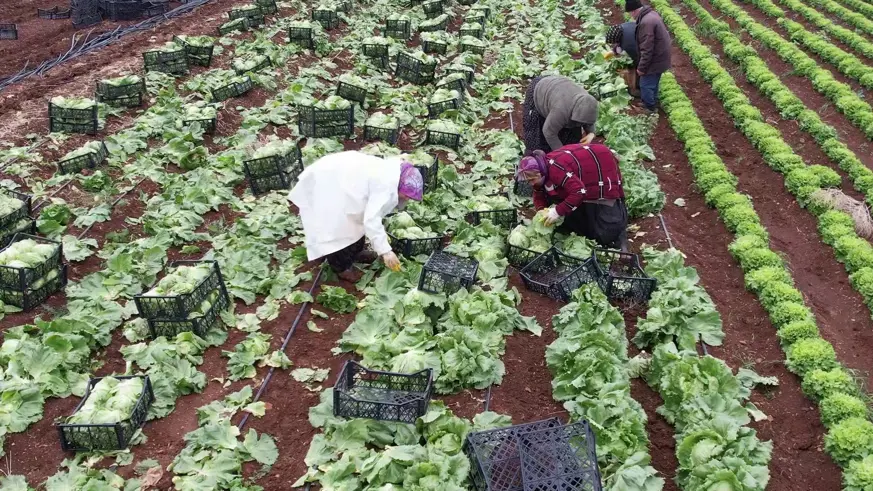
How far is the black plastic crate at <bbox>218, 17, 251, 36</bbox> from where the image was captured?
14398 millimetres

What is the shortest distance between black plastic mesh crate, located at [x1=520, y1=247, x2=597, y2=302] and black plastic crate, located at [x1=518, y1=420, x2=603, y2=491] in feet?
7.43

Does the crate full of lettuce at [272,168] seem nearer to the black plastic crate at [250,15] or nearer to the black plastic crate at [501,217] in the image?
the black plastic crate at [501,217]

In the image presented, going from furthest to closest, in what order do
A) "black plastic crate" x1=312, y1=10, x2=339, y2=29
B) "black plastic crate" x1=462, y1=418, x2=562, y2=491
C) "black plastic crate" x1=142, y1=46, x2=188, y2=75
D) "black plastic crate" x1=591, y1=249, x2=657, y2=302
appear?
"black plastic crate" x1=312, y1=10, x2=339, y2=29 < "black plastic crate" x1=142, y1=46, x2=188, y2=75 < "black plastic crate" x1=591, y1=249, x2=657, y2=302 < "black plastic crate" x1=462, y1=418, x2=562, y2=491

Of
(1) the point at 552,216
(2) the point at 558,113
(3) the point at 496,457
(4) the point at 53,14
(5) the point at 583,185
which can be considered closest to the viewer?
(3) the point at 496,457

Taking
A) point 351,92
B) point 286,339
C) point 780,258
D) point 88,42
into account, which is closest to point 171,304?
point 286,339

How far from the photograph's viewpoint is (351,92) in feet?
37.9

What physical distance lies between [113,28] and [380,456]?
51.6 ft

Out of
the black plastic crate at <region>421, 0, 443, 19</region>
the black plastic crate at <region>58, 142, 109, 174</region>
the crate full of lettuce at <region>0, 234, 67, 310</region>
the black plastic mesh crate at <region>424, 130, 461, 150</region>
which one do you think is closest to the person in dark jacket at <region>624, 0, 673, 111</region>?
the black plastic mesh crate at <region>424, 130, 461, 150</region>

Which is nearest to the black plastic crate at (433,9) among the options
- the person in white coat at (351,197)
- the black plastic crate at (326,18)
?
the black plastic crate at (326,18)

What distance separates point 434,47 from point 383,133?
5.23 m

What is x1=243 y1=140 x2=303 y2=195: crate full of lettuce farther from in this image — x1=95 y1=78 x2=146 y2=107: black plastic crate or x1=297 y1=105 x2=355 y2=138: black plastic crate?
x1=95 y1=78 x2=146 y2=107: black plastic crate

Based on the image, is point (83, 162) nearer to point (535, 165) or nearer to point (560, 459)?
Answer: point (535, 165)

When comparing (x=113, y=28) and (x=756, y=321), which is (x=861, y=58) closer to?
(x=756, y=321)

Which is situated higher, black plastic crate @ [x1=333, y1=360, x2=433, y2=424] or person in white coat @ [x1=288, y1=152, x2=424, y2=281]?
person in white coat @ [x1=288, y1=152, x2=424, y2=281]
